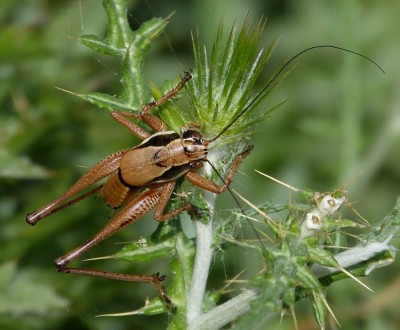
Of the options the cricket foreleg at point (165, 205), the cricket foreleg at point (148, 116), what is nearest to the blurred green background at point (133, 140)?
the cricket foreleg at point (148, 116)

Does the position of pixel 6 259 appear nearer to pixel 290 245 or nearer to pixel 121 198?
pixel 121 198

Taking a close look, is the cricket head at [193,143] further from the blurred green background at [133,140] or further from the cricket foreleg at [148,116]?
the blurred green background at [133,140]

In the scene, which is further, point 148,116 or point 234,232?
point 148,116

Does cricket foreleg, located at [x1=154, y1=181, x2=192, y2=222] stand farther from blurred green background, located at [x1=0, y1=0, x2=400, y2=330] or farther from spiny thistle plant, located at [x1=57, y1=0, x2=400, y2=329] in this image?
blurred green background, located at [x1=0, y1=0, x2=400, y2=330]

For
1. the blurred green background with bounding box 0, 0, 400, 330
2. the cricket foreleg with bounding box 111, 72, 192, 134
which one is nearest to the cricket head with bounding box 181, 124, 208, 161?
the cricket foreleg with bounding box 111, 72, 192, 134

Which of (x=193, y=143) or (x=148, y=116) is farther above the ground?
(x=148, y=116)

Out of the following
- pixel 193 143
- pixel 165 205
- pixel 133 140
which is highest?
pixel 193 143

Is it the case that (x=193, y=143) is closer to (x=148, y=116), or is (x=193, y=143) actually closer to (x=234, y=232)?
(x=148, y=116)

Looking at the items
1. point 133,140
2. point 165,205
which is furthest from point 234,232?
point 133,140
